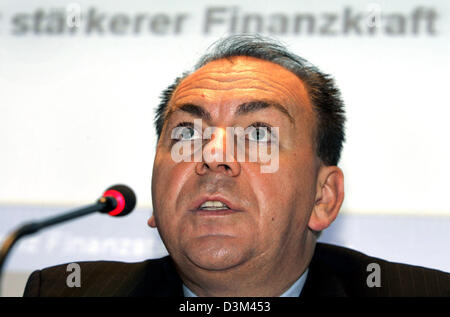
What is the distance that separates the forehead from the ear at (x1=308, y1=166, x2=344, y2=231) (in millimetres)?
199

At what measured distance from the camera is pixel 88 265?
1827 mm

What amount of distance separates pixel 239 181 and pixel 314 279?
0.44 meters

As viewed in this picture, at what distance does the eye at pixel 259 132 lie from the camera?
155 centimetres

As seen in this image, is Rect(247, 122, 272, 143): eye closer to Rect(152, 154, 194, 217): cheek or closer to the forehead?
the forehead

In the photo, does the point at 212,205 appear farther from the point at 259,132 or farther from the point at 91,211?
the point at 91,211

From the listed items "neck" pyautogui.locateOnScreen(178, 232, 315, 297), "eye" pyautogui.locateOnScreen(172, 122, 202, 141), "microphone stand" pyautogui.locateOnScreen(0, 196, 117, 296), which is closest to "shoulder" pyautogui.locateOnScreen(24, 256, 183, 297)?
"neck" pyautogui.locateOnScreen(178, 232, 315, 297)

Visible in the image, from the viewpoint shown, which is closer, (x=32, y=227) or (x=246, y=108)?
(x=32, y=227)

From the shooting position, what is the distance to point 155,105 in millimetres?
2053

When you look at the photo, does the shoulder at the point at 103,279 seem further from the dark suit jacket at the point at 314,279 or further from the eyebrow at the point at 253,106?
the eyebrow at the point at 253,106

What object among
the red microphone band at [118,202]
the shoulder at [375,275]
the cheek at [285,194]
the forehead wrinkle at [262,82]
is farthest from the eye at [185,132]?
the shoulder at [375,275]

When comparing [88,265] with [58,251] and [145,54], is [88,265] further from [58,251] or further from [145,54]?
[145,54]

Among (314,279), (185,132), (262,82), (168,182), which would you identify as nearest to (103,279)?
(168,182)
